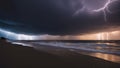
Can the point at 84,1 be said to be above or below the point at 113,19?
above

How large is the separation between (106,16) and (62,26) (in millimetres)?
3189

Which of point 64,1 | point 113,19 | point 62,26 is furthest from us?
point 62,26

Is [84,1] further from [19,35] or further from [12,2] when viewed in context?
[19,35]

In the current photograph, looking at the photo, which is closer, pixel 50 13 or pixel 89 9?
pixel 89 9

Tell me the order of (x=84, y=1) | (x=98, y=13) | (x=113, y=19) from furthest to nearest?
(x=113, y=19)
(x=98, y=13)
(x=84, y=1)

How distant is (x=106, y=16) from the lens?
31.4 ft

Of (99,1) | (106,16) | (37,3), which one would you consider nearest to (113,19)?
(106,16)

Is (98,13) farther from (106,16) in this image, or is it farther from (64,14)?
(64,14)

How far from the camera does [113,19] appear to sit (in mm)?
9977

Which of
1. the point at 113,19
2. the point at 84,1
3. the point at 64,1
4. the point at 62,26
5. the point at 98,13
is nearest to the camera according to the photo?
the point at 64,1

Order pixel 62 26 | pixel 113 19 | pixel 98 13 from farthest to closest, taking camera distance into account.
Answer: pixel 62 26 < pixel 113 19 < pixel 98 13

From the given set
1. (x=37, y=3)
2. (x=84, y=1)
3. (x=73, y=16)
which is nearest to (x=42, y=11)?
(x=37, y=3)

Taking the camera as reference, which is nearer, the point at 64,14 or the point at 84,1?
the point at 84,1

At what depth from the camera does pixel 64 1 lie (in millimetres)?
7938
